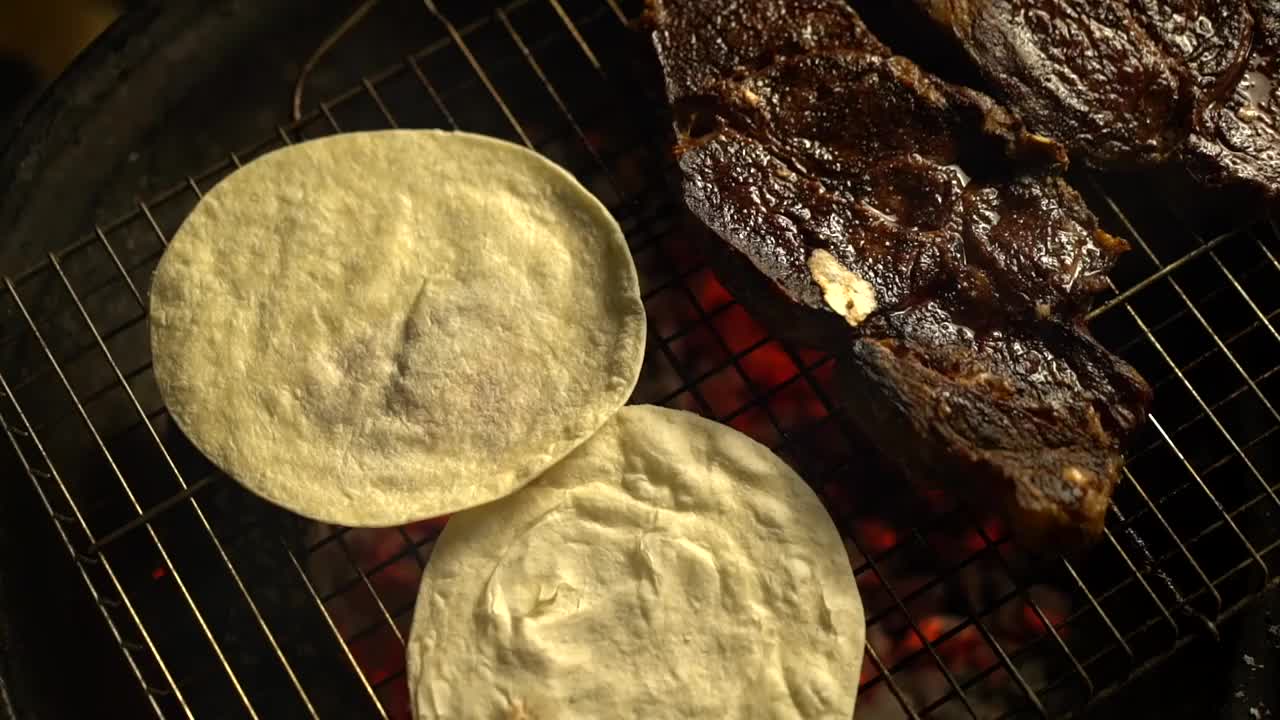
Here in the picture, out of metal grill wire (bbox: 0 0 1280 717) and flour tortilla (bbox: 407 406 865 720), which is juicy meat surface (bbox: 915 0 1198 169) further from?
flour tortilla (bbox: 407 406 865 720)

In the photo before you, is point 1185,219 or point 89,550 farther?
point 1185,219

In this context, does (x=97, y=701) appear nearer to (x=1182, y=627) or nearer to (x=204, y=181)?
(x=204, y=181)

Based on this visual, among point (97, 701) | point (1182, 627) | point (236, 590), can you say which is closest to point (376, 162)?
point (236, 590)

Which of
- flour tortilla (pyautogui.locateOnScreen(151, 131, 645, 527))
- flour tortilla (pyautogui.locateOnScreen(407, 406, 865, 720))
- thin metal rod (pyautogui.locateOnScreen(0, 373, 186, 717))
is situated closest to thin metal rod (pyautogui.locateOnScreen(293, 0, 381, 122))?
flour tortilla (pyautogui.locateOnScreen(151, 131, 645, 527))

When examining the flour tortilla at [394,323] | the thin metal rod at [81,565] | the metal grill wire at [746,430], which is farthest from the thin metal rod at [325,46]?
the thin metal rod at [81,565]

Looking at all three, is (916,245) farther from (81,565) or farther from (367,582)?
(81,565)

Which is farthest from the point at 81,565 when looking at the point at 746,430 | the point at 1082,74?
the point at 1082,74
